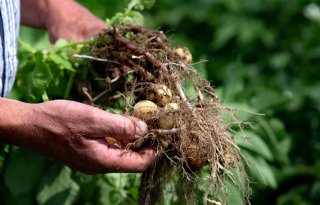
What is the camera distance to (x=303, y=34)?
3.99 m

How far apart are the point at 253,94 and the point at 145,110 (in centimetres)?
130

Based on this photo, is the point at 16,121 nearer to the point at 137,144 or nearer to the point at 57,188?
the point at 137,144

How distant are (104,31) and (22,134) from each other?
464 millimetres

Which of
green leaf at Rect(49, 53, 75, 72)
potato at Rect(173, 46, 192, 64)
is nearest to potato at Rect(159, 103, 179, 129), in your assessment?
potato at Rect(173, 46, 192, 64)

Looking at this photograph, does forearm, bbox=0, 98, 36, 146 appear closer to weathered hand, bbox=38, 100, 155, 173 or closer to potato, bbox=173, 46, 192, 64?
weathered hand, bbox=38, 100, 155, 173

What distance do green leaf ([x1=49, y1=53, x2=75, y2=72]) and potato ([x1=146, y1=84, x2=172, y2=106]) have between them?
0.31 m

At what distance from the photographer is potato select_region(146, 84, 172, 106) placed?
6.19 ft

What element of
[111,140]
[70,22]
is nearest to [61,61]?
[70,22]

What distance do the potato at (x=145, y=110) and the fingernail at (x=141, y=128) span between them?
0.03 metres

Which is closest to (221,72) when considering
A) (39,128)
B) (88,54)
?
(88,54)

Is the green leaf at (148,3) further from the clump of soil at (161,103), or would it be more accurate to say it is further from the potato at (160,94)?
the potato at (160,94)

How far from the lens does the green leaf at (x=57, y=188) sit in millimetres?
2176

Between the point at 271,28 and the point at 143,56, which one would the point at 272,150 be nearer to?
the point at 143,56

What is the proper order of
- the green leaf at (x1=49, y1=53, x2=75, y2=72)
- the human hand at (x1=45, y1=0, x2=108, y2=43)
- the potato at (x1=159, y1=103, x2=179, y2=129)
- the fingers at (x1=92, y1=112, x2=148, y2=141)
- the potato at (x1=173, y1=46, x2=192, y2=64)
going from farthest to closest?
the human hand at (x1=45, y1=0, x2=108, y2=43), the green leaf at (x1=49, y1=53, x2=75, y2=72), the potato at (x1=173, y1=46, x2=192, y2=64), the potato at (x1=159, y1=103, x2=179, y2=129), the fingers at (x1=92, y1=112, x2=148, y2=141)
